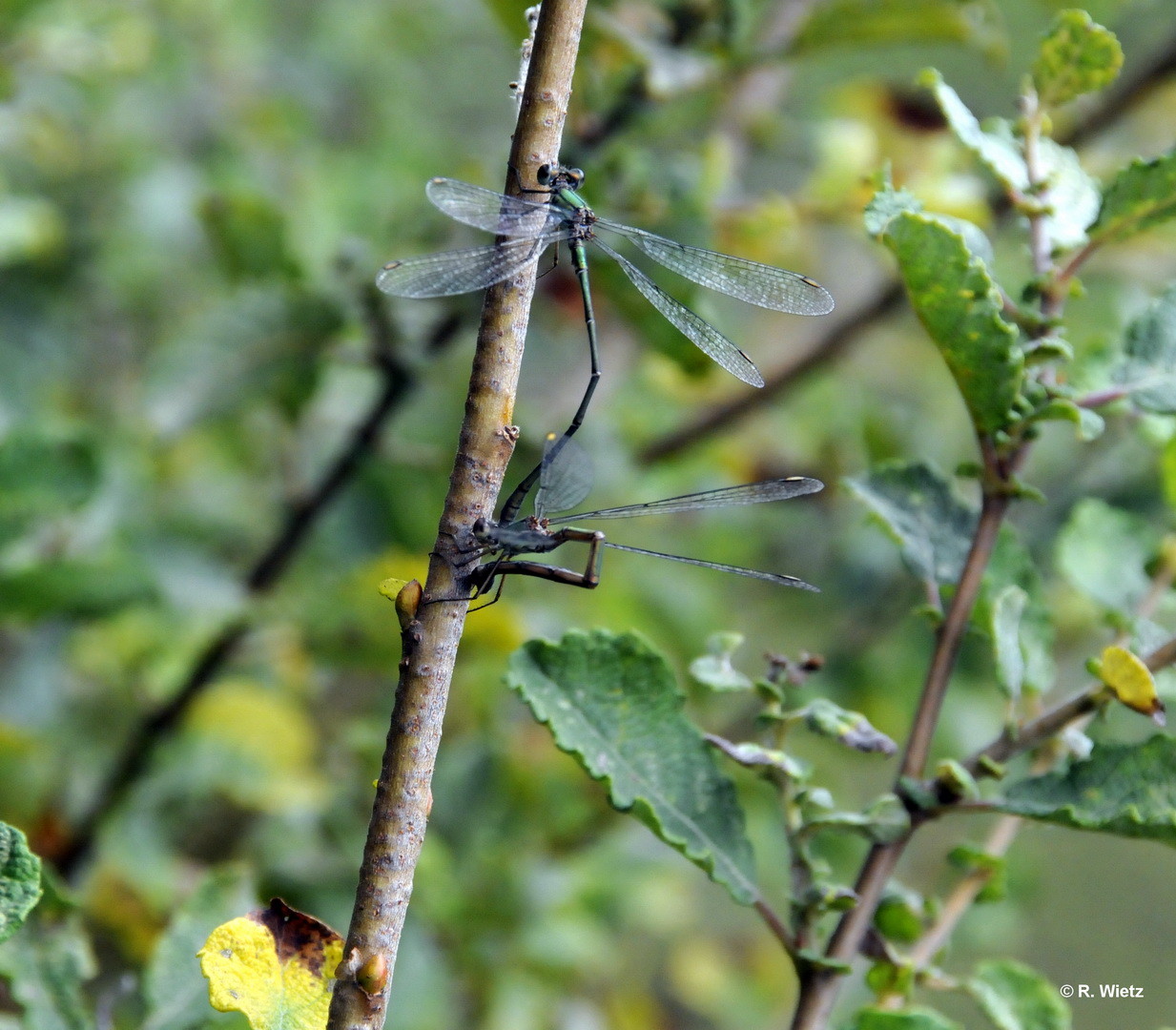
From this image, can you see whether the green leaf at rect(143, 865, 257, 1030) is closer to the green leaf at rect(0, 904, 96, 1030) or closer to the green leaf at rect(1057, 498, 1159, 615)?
the green leaf at rect(0, 904, 96, 1030)

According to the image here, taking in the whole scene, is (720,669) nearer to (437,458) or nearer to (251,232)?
(437,458)

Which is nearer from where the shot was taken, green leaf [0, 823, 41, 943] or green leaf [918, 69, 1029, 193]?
green leaf [0, 823, 41, 943]

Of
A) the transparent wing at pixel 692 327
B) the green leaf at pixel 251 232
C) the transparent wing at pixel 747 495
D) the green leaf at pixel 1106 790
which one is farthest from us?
the green leaf at pixel 251 232

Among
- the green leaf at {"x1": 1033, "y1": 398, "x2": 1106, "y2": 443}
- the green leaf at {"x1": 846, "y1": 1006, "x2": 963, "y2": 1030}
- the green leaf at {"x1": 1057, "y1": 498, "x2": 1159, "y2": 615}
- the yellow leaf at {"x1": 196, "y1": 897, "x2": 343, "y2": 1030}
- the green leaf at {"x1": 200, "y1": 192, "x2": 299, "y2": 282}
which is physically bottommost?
the green leaf at {"x1": 846, "y1": 1006, "x2": 963, "y2": 1030}

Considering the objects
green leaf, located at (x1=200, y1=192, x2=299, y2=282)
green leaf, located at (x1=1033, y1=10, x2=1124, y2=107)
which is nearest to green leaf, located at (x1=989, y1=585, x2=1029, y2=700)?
green leaf, located at (x1=1033, y1=10, x2=1124, y2=107)

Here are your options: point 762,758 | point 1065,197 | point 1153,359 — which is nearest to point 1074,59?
point 1065,197

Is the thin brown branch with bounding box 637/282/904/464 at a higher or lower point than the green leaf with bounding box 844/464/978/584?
lower

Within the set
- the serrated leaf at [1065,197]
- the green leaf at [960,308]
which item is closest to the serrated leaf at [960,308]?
the green leaf at [960,308]

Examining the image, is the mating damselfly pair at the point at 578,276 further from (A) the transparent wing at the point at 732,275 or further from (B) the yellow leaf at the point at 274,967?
(B) the yellow leaf at the point at 274,967
